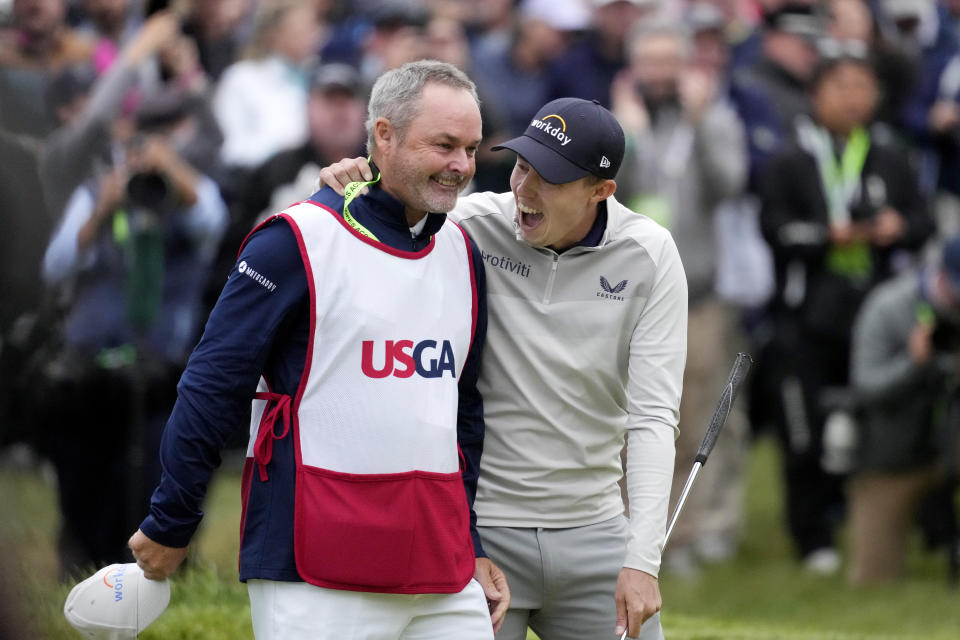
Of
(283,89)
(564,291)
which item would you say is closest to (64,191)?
(283,89)

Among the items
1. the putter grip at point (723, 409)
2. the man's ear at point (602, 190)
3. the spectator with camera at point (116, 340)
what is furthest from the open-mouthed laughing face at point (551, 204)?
the spectator with camera at point (116, 340)

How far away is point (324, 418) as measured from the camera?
4176mm

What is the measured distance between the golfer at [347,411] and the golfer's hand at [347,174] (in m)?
0.06

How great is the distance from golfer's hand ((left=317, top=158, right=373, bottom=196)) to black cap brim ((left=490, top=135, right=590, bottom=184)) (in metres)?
0.46

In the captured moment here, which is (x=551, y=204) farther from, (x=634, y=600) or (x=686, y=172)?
(x=686, y=172)

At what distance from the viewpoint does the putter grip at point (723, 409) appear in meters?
4.86

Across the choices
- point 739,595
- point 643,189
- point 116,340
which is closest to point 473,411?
point 116,340

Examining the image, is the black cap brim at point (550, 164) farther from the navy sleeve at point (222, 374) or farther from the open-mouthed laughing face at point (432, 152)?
the navy sleeve at point (222, 374)

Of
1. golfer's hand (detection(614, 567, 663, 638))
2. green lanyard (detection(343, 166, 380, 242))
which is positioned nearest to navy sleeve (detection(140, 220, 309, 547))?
green lanyard (detection(343, 166, 380, 242))

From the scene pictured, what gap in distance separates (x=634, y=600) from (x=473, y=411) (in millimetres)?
741

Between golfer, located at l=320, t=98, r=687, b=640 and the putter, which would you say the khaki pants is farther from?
golfer, located at l=320, t=98, r=687, b=640

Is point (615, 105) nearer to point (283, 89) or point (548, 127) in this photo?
point (283, 89)

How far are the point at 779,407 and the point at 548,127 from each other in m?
6.44

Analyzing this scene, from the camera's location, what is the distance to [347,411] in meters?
4.18
